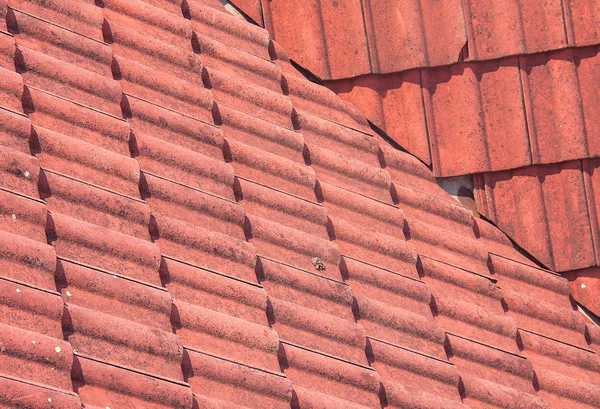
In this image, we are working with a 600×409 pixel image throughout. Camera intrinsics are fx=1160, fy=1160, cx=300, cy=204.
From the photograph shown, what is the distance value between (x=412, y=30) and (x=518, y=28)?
466 millimetres

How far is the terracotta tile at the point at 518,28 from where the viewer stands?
16.5 feet

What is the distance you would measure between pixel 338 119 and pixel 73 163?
1.57m

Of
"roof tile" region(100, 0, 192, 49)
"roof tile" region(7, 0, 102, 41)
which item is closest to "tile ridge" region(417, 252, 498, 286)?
"roof tile" region(100, 0, 192, 49)

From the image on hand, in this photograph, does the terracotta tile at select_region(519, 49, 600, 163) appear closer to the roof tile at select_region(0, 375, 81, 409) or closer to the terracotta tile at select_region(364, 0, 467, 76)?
the terracotta tile at select_region(364, 0, 467, 76)

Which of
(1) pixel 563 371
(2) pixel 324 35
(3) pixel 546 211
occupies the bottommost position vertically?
(1) pixel 563 371

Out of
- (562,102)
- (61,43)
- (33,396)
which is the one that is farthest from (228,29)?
(33,396)

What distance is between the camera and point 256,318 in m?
3.59

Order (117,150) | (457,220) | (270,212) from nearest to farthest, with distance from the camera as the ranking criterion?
(117,150) → (270,212) → (457,220)

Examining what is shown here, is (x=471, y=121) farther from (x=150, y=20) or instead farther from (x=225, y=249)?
(x=225, y=249)

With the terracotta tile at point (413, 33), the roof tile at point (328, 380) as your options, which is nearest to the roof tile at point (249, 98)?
the terracotta tile at point (413, 33)

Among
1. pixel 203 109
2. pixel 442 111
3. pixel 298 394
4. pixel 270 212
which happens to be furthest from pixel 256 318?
pixel 442 111

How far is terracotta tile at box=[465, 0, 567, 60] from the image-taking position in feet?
16.5

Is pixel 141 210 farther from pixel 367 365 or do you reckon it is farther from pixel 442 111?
pixel 442 111

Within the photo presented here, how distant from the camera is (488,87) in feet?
16.6
